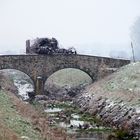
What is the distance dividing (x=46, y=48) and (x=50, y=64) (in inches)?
102

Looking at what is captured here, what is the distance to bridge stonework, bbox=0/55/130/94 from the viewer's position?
238 ft

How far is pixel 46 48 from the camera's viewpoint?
75.2 meters

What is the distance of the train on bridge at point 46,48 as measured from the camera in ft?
247

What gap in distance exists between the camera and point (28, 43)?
83.2 metres

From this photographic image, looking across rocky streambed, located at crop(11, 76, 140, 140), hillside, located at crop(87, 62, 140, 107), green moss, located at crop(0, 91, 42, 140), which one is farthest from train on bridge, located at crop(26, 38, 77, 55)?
green moss, located at crop(0, 91, 42, 140)

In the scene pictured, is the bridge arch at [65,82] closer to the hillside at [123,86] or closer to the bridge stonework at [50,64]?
the bridge stonework at [50,64]

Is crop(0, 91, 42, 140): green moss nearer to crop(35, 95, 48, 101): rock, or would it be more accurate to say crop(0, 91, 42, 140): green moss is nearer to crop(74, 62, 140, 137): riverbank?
crop(74, 62, 140, 137): riverbank

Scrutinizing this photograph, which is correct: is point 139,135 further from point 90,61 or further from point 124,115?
point 90,61

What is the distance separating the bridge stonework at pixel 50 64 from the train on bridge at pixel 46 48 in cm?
83

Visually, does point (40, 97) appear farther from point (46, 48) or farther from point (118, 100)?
point (118, 100)

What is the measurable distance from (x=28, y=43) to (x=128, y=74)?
24154 mm

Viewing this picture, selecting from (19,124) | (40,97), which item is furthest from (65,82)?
(19,124)

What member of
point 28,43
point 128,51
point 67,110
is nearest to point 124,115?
point 67,110

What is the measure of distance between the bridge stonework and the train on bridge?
0.83 metres
